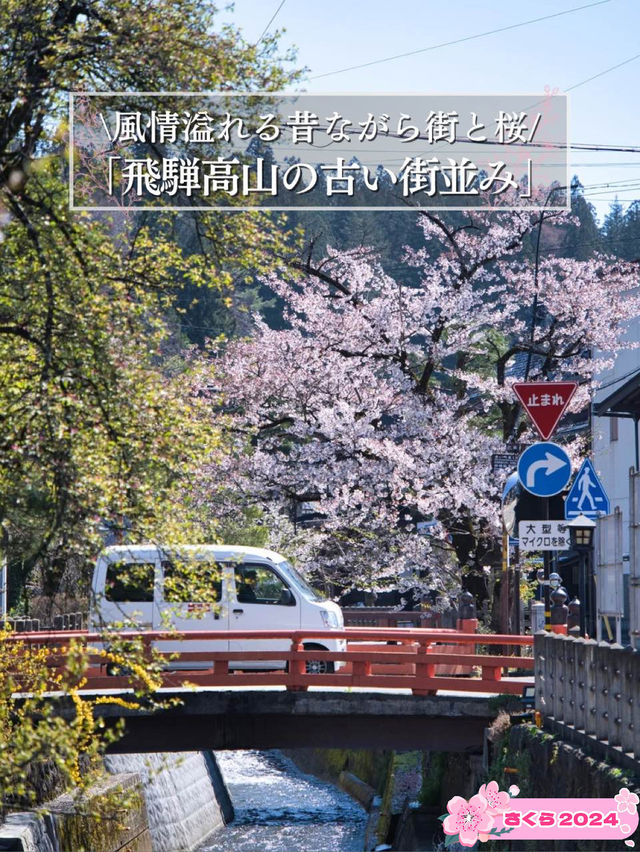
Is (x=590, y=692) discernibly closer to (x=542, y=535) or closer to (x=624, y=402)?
(x=542, y=535)

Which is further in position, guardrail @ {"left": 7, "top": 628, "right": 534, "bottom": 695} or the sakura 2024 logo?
guardrail @ {"left": 7, "top": 628, "right": 534, "bottom": 695}

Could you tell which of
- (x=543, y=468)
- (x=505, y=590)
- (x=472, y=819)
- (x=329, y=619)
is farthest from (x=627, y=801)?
(x=329, y=619)

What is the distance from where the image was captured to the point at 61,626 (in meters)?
22.8

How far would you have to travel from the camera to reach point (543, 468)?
45.2 feet

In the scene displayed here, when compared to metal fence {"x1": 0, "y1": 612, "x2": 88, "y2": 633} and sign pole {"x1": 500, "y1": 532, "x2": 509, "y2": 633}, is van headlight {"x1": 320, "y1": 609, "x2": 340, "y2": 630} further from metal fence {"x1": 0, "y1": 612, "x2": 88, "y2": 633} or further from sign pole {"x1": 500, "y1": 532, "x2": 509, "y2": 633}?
metal fence {"x1": 0, "y1": 612, "x2": 88, "y2": 633}

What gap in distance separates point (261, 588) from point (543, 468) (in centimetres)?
714

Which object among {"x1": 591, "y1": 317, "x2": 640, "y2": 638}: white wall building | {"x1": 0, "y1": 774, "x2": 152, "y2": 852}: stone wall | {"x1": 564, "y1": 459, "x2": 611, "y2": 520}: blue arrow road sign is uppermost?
{"x1": 591, "y1": 317, "x2": 640, "y2": 638}: white wall building

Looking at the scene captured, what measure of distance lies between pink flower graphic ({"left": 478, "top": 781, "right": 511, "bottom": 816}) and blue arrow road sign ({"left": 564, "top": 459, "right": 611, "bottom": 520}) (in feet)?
11.5

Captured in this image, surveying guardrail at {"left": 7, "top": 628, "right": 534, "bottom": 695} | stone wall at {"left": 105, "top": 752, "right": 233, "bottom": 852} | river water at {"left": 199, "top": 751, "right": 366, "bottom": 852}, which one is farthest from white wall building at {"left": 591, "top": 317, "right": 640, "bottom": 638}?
guardrail at {"left": 7, "top": 628, "right": 534, "bottom": 695}

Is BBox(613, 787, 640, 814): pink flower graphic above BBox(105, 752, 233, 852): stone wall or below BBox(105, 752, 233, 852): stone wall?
above

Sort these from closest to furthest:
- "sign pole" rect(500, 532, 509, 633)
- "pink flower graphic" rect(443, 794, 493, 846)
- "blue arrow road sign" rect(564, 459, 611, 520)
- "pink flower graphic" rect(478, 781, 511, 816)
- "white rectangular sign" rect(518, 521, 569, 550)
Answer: "pink flower graphic" rect(443, 794, 493, 846), "pink flower graphic" rect(478, 781, 511, 816), "white rectangular sign" rect(518, 521, 569, 550), "blue arrow road sign" rect(564, 459, 611, 520), "sign pole" rect(500, 532, 509, 633)

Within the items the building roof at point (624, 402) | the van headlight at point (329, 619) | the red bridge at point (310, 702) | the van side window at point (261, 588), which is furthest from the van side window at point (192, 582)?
the building roof at point (624, 402)

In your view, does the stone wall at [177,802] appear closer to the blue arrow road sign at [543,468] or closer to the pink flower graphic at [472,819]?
the blue arrow road sign at [543,468]

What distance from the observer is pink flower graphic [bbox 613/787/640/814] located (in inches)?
366
